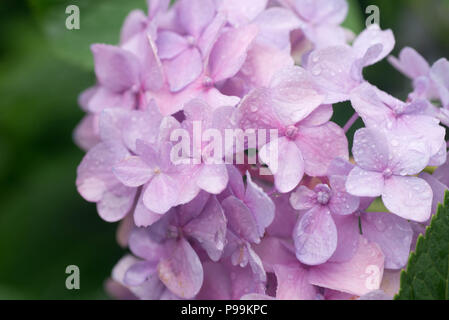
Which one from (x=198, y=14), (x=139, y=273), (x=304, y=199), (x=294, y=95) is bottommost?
(x=139, y=273)

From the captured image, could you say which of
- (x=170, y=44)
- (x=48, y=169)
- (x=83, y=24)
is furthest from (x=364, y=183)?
(x=48, y=169)

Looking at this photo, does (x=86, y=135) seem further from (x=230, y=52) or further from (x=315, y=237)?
(x=315, y=237)

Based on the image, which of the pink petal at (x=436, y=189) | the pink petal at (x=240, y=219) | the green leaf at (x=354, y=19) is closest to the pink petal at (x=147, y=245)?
the pink petal at (x=240, y=219)

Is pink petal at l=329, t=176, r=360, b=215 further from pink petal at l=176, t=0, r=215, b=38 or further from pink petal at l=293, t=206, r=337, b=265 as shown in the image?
pink petal at l=176, t=0, r=215, b=38

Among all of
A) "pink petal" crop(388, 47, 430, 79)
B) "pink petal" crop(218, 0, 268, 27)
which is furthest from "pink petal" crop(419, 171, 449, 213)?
"pink petal" crop(218, 0, 268, 27)
